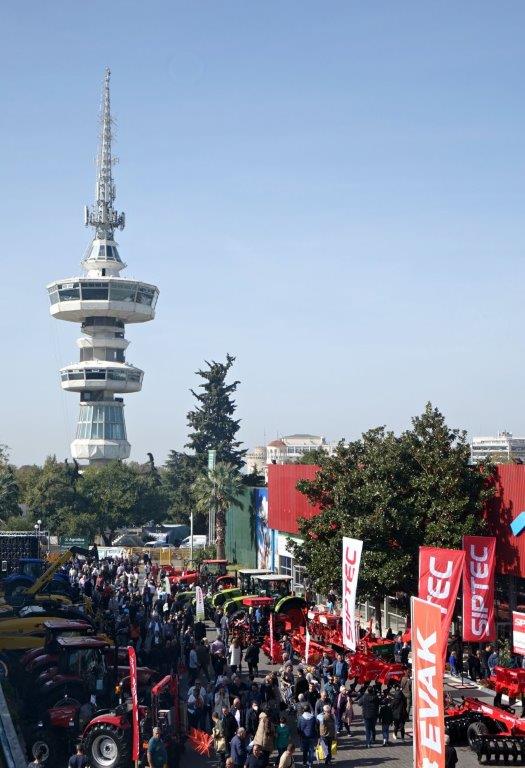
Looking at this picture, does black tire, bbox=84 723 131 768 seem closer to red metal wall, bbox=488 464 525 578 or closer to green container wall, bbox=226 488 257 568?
red metal wall, bbox=488 464 525 578

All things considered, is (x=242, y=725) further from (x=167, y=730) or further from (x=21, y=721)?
(x=21, y=721)

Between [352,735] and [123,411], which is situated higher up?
[123,411]

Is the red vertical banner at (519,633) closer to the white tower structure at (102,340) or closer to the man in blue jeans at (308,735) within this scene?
the man in blue jeans at (308,735)

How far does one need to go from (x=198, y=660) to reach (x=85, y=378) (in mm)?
104574

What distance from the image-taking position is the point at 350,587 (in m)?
23.3

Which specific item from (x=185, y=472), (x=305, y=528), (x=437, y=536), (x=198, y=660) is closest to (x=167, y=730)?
(x=198, y=660)

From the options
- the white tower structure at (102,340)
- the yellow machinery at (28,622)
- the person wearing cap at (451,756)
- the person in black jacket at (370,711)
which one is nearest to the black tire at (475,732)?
the person in black jacket at (370,711)

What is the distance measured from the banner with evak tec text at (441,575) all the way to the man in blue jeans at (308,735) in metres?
3.92

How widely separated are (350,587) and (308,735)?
5.02 meters

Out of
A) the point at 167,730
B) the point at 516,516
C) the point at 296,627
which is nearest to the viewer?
the point at 167,730

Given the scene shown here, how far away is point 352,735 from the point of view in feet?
72.4

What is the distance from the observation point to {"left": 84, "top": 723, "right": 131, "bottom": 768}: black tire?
1816cm

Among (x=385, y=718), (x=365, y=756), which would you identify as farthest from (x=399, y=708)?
(x=365, y=756)

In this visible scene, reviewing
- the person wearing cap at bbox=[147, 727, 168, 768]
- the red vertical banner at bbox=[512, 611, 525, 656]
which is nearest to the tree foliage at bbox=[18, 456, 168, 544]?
the red vertical banner at bbox=[512, 611, 525, 656]
